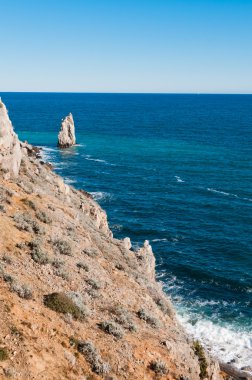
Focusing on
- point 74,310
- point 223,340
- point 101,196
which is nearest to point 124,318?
point 74,310

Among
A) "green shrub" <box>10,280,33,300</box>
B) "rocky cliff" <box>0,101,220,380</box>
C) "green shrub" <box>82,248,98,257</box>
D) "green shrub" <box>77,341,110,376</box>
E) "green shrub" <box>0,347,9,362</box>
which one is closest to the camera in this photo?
"green shrub" <box>0,347,9,362</box>

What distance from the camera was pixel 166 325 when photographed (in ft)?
96.3

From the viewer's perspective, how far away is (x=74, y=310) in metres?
23.9

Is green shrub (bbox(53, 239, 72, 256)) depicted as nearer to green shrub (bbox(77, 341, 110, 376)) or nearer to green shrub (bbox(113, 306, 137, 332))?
green shrub (bbox(113, 306, 137, 332))

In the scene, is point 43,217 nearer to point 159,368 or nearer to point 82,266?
point 82,266

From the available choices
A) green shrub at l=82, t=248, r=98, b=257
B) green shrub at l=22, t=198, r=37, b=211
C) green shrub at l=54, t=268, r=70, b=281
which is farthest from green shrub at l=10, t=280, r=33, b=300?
green shrub at l=22, t=198, r=37, b=211

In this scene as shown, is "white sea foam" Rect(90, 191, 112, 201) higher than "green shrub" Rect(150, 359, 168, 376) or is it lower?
lower

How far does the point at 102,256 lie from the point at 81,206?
61.3 ft

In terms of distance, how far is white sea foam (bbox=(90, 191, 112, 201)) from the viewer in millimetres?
82375

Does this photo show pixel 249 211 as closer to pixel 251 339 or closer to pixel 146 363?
pixel 251 339

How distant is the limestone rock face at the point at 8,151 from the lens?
4193 cm

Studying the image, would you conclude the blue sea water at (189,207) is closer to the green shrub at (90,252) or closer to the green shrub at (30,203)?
the green shrub at (90,252)

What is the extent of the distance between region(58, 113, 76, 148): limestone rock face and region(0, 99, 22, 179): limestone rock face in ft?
300

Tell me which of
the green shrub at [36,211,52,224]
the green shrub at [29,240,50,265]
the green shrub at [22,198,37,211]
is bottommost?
the green shrub at [29,240,50,265]
